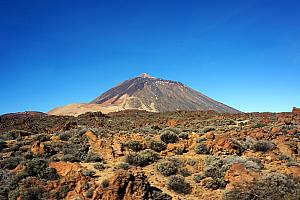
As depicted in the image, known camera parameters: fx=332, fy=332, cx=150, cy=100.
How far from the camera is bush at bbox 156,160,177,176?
12.1 metres

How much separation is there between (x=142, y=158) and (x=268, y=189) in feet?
17.7

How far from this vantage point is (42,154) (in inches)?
575

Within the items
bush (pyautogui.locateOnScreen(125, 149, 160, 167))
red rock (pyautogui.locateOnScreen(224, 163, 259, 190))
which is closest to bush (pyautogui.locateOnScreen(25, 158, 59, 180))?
bush (pyautogui.locateOnScreen(125, 149, 160, 167))

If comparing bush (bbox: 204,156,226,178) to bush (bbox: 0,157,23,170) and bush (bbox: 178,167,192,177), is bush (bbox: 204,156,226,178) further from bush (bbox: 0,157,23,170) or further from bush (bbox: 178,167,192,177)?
bush (bbox: 0,157,23,170)

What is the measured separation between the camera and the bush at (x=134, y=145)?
1498 cm

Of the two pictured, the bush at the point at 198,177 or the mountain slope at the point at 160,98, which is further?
the mountain slope at the point at 160,98

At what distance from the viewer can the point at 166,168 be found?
12234 mm

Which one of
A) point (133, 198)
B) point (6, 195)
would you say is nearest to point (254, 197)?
point (133, 198)

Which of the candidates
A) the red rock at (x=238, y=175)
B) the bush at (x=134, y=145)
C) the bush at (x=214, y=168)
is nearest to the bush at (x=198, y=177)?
the bush at (x=214, y=168)

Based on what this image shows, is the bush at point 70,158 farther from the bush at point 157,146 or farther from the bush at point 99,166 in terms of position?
the bush at point 157,146

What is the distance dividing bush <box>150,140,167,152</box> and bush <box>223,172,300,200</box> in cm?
538

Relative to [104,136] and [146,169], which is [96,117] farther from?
[146,169]

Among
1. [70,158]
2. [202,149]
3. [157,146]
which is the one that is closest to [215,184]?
[202,149]

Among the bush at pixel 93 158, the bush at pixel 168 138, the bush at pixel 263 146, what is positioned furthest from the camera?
the bush at pixel 168 138
